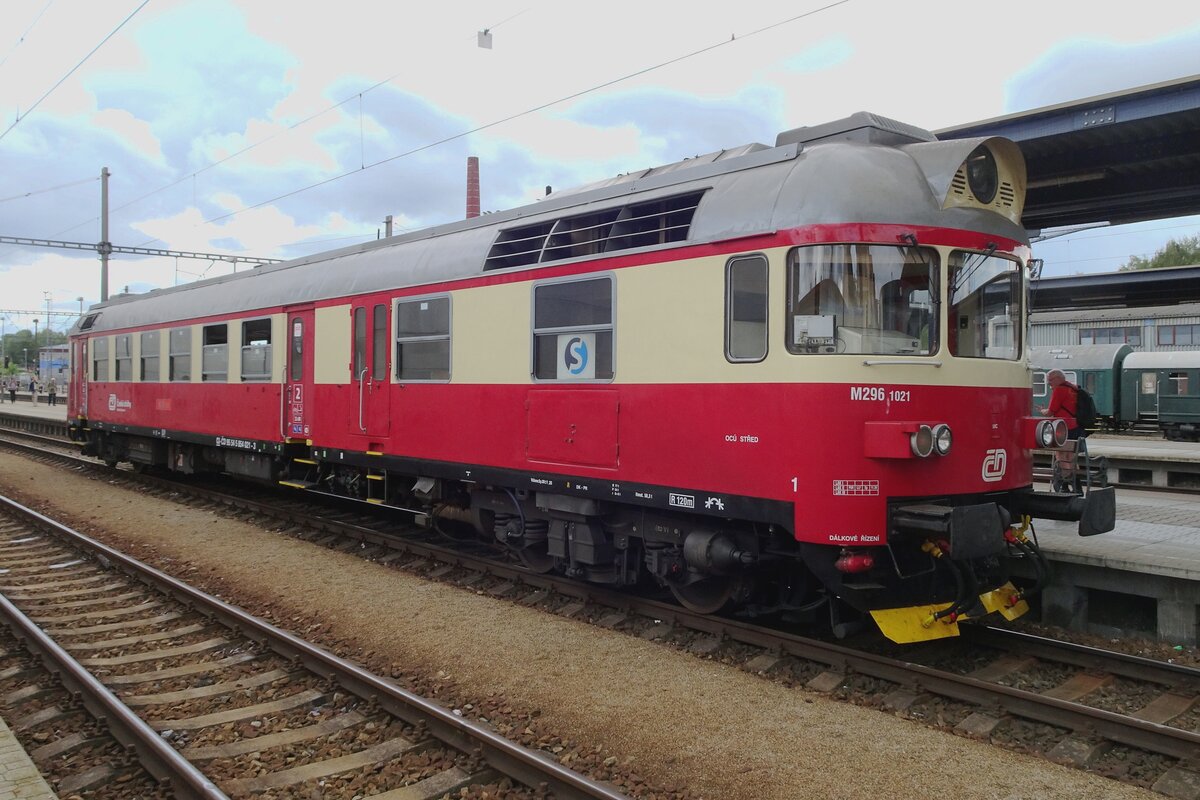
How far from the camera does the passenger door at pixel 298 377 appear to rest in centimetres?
1149

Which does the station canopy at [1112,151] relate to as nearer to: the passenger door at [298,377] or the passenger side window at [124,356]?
the passenger door at [298,377]

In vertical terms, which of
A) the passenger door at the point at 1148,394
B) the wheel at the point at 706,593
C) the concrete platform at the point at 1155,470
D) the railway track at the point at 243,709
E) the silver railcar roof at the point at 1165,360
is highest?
the silver railcar roof at the point at 1165,360

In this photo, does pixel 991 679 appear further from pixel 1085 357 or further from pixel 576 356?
pixel 1085 357

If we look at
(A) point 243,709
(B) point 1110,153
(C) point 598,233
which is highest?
(B) point 1110,153

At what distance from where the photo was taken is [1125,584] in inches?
284

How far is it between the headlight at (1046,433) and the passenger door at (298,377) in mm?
8500

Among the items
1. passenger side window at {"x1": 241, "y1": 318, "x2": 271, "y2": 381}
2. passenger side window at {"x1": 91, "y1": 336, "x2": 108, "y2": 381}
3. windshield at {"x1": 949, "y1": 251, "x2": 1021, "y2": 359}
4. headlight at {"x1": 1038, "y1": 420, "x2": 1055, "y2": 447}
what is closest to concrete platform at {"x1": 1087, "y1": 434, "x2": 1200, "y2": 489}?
headlight at {"x1": 1038, "y1": 420, "x2": 1055, "y2": 447}

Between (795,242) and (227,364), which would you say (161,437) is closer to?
(227,364)

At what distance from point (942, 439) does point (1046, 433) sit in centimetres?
143

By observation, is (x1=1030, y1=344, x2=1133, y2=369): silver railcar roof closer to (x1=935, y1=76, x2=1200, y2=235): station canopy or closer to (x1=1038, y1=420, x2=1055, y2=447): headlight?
(x1=935, y1=76, x2=1200, y2=235): station canopy

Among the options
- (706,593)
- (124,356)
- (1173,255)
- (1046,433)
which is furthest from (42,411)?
(1173,255)

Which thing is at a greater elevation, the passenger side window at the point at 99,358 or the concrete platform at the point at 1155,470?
the passenger side window at the point at 99,358

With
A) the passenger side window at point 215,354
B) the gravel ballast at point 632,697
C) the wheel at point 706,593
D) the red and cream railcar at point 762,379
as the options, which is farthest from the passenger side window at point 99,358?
the wheel at point 706,593

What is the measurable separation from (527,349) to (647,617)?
8.57ft
